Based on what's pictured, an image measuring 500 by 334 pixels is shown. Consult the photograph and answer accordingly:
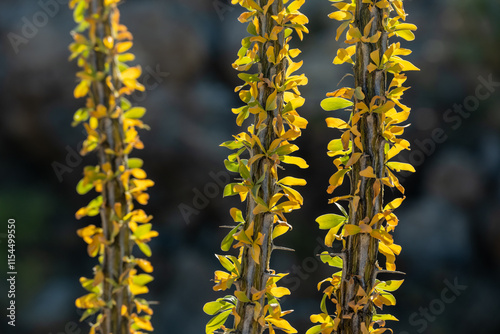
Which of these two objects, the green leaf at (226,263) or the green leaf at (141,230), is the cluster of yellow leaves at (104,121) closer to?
the green leaf at (141,230)

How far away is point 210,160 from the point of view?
345 centimetres

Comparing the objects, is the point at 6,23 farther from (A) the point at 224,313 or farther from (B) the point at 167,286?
(A) the point at 224,313

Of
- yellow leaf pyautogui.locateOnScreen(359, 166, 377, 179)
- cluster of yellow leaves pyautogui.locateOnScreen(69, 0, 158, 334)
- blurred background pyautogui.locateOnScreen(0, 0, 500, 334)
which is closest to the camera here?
yellow leaf pyautogui.locateOnScreen(359, 166, 377, 179)

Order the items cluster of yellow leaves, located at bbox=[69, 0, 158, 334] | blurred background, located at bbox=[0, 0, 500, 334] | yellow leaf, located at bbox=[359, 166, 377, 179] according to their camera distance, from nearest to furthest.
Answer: yellow leaf, located at bbox=[359, 166, 377, 179]
cluster of yellow leaves, located at bbox=[69, 0, 158, 334]
blurred background, located at bbox=[0, 0, 500, 334]

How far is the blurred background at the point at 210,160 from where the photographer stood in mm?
3072

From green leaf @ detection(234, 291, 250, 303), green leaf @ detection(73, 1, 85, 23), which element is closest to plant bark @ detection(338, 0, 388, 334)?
green leaf @ detection(234, 291, 250, 303)

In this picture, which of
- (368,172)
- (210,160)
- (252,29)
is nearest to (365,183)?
(368,172)

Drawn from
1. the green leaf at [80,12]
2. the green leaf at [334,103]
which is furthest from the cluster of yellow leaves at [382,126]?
the green leaf at [80,12]

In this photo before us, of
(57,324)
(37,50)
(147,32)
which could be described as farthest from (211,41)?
(57,324)

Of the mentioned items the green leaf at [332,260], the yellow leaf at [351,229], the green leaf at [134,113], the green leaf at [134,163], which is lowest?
the green leaf at [332,260]

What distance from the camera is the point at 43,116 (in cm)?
366

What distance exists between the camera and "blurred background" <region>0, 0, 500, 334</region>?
3072mm

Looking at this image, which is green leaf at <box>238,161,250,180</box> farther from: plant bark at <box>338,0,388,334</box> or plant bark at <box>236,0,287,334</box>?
plant bark at <box>338,0,388,334</box>

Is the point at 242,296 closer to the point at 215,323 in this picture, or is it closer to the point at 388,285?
the point at 215,323
